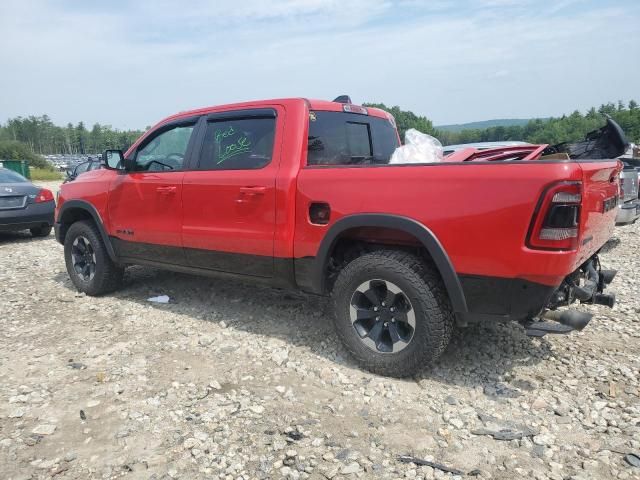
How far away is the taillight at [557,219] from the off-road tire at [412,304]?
2.31 feet

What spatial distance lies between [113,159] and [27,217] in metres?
4.76

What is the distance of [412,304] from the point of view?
10.2ft

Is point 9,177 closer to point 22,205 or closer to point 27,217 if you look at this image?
point 22,205

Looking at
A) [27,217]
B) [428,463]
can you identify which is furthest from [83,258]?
[428,463]

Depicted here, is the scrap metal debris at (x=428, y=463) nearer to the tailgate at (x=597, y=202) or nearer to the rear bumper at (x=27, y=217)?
the tailgate at (x=597, y=202)

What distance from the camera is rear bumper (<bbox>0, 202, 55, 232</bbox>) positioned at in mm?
8377

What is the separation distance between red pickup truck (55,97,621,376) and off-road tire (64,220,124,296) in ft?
0.97

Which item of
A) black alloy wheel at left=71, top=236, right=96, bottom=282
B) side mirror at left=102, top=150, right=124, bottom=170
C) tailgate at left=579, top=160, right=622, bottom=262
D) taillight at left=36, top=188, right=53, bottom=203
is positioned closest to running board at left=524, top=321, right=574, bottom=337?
tailgate at left=579, top=160, right=622, bottom=262

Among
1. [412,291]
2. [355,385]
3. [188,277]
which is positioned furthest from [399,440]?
[188,277]

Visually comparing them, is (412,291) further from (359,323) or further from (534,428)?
(534,428)

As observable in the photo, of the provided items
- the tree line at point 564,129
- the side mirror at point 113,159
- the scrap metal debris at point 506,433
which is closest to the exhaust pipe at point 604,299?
the scrap metal debris at point 506,433

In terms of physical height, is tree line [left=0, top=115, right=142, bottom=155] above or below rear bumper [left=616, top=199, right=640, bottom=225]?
above

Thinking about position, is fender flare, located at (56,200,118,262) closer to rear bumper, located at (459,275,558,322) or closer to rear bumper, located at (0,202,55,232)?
rear bumper, located at (459,275,558,322)

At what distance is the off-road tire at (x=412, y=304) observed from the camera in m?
3.07
